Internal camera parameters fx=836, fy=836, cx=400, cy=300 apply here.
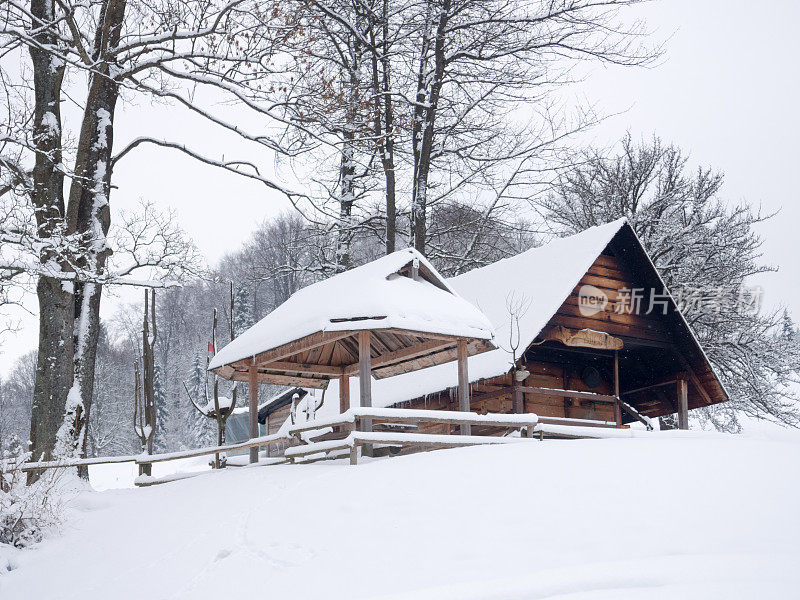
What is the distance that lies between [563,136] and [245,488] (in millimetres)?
15719

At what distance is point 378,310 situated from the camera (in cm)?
1265

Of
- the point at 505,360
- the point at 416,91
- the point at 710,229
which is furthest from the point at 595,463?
the point at 710,229

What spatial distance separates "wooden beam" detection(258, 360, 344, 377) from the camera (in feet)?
52.7

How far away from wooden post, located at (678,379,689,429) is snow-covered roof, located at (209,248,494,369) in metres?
6.39

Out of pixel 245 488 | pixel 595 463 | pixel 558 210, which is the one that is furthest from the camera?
pixel 558 210

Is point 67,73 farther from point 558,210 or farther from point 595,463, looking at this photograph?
point 558,210

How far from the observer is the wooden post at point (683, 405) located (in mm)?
17922

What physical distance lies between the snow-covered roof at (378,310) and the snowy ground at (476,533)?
232 centimetres

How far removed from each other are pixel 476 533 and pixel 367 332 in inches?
210

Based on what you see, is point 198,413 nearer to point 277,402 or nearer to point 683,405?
point 277,402

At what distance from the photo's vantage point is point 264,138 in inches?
559

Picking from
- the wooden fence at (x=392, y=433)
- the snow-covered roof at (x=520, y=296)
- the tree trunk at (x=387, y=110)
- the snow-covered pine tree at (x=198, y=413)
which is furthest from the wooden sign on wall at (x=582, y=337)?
the snow-covered pine tree at (x=198, y=413)

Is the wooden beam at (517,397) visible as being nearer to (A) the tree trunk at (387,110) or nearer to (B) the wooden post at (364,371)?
(B) the wooden post at (364,371)

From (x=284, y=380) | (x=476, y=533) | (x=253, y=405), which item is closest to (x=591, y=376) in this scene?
(x=284, y=380)
